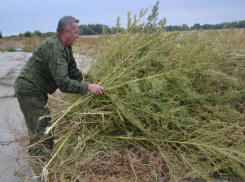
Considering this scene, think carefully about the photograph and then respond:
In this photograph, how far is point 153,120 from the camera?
2764 millimetres

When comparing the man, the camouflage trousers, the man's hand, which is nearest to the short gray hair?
the man

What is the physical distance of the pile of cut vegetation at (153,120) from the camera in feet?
8.46

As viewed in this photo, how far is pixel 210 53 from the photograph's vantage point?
3254 mm

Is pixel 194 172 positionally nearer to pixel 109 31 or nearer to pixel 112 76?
pixel 112 76

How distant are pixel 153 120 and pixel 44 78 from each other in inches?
52.0

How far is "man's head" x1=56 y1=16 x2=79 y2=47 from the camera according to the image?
9.65 ft

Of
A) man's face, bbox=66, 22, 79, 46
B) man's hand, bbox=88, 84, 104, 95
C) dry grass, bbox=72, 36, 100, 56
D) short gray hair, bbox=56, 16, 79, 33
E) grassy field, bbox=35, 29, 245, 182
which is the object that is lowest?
grassy field, bbox=35, 29, 245, 182

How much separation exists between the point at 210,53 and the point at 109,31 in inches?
53.4

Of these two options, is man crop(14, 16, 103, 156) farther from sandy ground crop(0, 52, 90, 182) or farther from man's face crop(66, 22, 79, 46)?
sandy ground crop(0, 52, 90, 182)

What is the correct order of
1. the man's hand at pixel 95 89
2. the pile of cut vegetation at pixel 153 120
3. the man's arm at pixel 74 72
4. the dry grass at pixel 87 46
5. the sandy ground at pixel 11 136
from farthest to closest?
1. the dry grass at pixel 87 46
2. the man's arm at pixel 74 72
3. the sandy ground at pixel 11 136
4. the man's hand at pixel 95 89
5. the pile of cut vegetation at pixel 153 120

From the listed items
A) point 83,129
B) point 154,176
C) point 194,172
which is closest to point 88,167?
point 83,129

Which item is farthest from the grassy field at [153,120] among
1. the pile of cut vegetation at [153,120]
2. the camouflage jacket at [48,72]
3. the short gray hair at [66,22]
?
the short gray hair at [66,22]

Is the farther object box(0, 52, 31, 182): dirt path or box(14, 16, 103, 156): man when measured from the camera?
box(0, 52, 31, 182): dirt path

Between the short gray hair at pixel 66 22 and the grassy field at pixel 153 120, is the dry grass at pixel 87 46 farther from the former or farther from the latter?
the short gray hair at pixel 66 22
